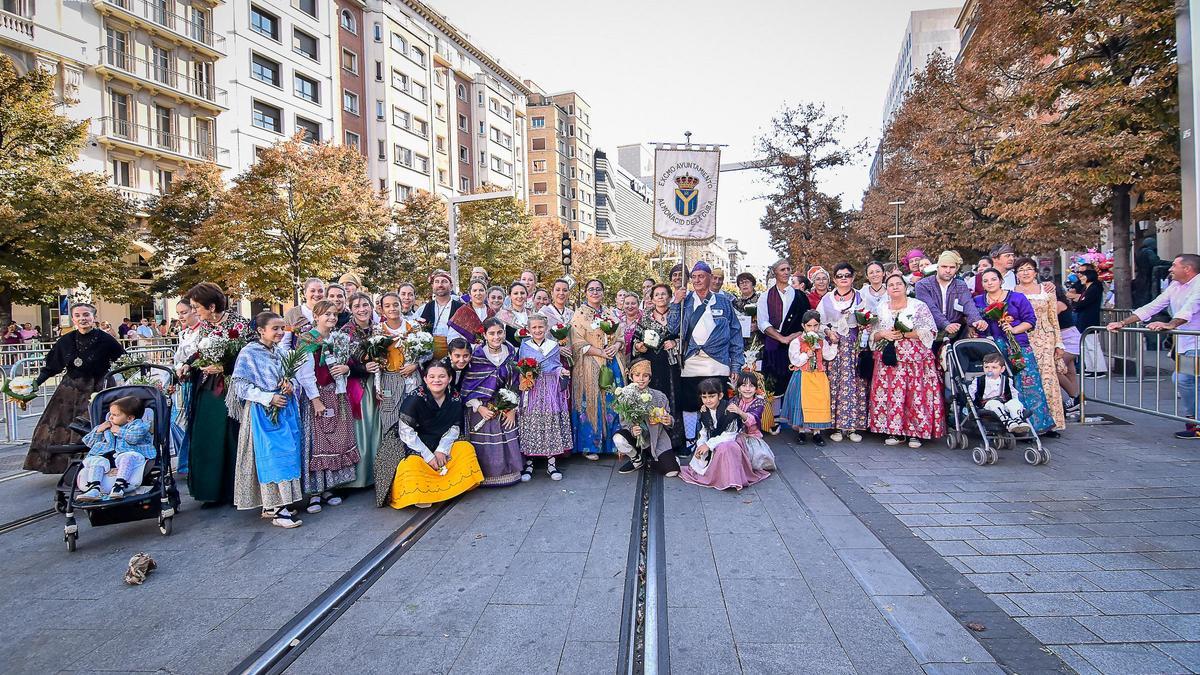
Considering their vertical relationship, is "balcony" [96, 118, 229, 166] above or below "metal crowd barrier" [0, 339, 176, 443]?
above

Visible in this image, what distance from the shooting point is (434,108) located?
4672 cm

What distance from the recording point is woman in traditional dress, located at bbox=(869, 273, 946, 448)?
284 inches

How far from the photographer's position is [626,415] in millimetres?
6297

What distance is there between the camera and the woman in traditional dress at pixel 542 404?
6.65 m

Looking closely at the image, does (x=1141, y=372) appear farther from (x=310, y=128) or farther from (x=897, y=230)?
(x=310, y=128)

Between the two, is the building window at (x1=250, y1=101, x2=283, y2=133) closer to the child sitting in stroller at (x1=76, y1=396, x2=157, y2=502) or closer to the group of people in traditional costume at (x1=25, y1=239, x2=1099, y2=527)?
the group of people in traditional costume at (x1=25, y1=239, x2=1099, y2=527)

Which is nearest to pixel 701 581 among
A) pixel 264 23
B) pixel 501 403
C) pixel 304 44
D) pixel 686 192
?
pixel 501 403

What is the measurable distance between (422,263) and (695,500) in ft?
89.0

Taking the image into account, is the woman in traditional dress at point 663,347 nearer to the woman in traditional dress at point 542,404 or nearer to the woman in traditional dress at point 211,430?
the woman in traditional dress at point 542,404

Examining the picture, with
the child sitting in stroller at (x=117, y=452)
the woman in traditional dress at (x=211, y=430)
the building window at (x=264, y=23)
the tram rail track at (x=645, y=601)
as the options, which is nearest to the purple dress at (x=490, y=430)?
the tram rail track at (x=645, y=601)

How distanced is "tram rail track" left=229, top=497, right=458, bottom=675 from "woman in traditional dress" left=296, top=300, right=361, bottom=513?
112 cm

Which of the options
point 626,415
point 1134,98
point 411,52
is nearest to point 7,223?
point 626,415

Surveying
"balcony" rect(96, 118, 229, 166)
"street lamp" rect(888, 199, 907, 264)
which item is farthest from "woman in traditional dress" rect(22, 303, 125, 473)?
"street lamp" rect(888, 199, 907, 264)

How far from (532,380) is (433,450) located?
51.6 inches
